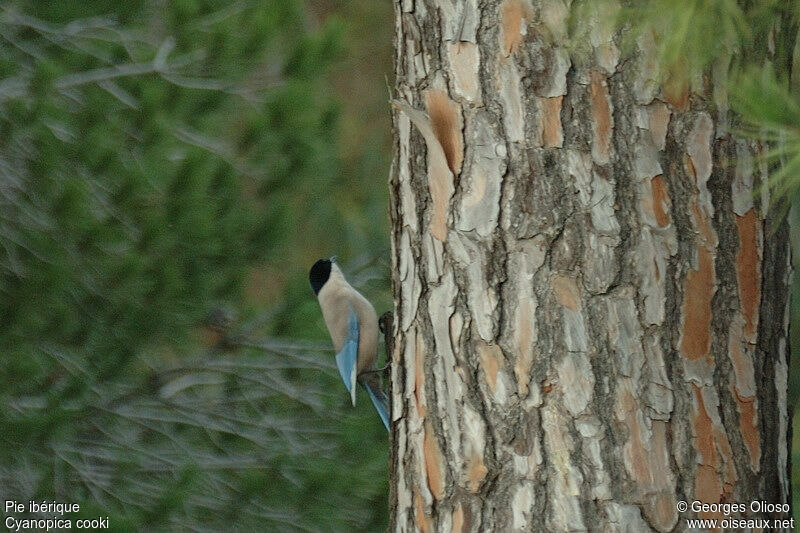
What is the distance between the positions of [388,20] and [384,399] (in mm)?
3832

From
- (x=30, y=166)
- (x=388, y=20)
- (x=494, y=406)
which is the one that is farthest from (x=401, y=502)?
(x=388, y=20)

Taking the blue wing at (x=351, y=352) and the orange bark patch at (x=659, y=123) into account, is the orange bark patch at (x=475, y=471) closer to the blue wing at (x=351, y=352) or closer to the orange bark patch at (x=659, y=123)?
the orange bark patch at (x=659, y=123)

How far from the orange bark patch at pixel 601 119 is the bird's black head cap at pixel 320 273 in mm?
1238

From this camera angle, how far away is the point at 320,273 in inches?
97.7

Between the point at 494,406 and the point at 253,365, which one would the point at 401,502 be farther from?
the point at 253,365

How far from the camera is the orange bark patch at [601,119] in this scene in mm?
1315

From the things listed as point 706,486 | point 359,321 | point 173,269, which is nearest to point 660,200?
point 706,486

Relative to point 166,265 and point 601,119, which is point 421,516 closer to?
point 601,119

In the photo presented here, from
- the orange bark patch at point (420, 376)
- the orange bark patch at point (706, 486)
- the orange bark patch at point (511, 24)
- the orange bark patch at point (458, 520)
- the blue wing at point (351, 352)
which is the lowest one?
the orange bark patch at point (458, 520)

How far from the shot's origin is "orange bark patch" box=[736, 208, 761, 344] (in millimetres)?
1342

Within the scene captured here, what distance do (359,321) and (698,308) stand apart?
3.72 feet

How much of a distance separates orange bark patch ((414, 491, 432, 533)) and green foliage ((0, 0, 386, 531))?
3.68 ft

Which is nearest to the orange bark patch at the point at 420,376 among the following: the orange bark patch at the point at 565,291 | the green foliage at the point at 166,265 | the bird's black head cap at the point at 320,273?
the orange bark patch at the point at 565,291

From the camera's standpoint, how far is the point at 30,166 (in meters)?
2.61
